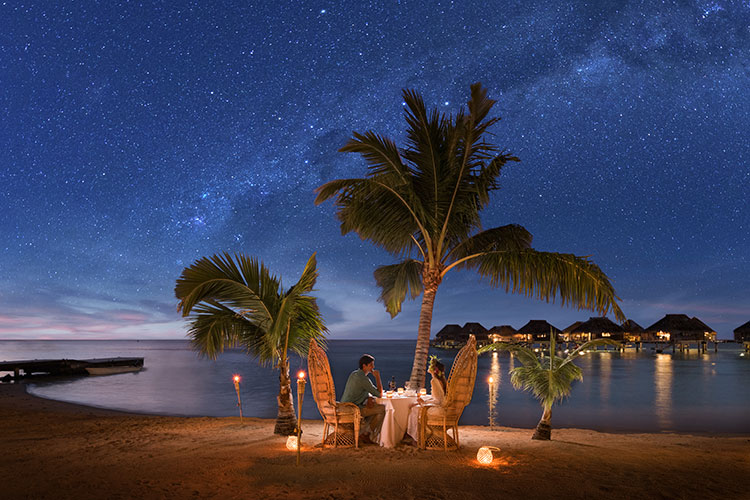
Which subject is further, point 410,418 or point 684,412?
point 684,412

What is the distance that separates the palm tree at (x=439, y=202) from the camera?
9.40m

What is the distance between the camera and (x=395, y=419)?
736 cm

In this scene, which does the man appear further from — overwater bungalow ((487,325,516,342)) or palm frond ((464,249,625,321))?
overwater bungalow ((487,325,516,342))

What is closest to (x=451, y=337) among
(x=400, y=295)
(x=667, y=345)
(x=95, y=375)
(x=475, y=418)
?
(x=667, y=345)

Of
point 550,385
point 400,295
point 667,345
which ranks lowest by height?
point 667,345

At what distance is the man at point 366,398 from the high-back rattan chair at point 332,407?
16 cm

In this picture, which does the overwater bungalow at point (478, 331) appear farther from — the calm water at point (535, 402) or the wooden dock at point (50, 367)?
the wooden dock at point (50, 367)

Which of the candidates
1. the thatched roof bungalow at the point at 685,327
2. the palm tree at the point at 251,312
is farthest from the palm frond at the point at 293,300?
the thatched roof bungalow at the point at 685,327

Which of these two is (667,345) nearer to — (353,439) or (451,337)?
(451,337)

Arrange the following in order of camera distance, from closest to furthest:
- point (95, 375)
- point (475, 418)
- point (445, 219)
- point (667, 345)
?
point (445, 219)
point (475, 418)
point (95, 375)
point (667, 345)

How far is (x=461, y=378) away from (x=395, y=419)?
1.20m

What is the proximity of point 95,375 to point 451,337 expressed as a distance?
95.0 m

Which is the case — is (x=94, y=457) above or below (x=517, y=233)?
below

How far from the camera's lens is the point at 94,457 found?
22.5 feet
